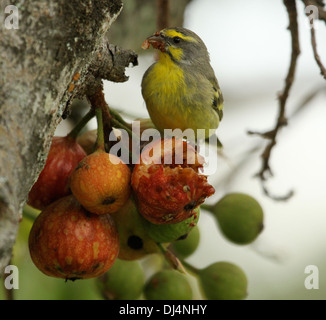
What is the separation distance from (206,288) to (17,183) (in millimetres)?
1352

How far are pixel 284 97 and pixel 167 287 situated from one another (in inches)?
37.8

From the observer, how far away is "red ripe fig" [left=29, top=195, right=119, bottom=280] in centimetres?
162

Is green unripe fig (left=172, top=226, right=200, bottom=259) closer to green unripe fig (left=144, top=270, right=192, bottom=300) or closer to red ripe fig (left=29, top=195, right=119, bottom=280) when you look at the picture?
green unripe fig (left=144, top=270, right=192, bottom=300)

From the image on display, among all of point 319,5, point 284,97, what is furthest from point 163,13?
point 319,5

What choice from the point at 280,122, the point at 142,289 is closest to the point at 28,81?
the point at 142,289

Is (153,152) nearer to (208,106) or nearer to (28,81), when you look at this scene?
(28,81)

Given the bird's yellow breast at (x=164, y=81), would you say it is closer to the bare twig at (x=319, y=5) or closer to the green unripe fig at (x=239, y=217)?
the green unripe fig at (x=239, y=217)

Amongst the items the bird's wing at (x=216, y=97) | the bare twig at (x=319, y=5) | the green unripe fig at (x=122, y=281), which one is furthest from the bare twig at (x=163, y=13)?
the green unripe fig at (x=122, y=281)

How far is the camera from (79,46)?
129cm

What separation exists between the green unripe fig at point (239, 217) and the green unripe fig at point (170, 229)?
519mm

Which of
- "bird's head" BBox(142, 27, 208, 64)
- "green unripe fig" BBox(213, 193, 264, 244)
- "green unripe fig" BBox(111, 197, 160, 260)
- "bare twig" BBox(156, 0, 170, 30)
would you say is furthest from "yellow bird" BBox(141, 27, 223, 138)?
"green unripe fig" BBox(111, 197, 160, 260)

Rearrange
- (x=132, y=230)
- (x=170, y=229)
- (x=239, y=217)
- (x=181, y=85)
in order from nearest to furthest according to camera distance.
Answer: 1. (x=170, y=229)
2. (x=132, y=230)
3. (x=239, y=217)
4. (x=181, y=85)

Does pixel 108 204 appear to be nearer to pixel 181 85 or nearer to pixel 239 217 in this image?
pixel 239 217

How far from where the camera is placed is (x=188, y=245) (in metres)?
2.27
